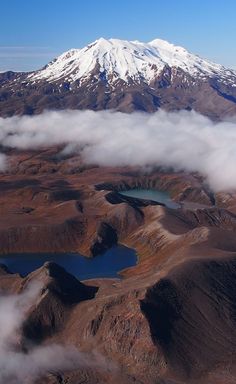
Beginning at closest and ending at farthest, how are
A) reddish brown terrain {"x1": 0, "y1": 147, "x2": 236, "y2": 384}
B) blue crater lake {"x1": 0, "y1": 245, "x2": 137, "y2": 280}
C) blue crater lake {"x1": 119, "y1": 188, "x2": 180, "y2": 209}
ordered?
1. reddish brown terrain {"x1": 0, "y1": 147, "x2": 236, "y2": 384}
2. blue crater lake {"x1": 0, "y1": 245, "x2": 137, "y2": 280}
3. blue crater lake {"x1": 119, "y1": 188, "x2": 180, "y2": 209}

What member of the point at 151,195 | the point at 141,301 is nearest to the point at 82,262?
the point at 141,301

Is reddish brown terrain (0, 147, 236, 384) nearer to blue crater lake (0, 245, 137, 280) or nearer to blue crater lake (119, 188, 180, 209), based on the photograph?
blue crater lake (0, 245, 137, 280)

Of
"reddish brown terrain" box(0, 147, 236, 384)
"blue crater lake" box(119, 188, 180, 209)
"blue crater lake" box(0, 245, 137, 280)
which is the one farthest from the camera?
"blue crater lake" box(119, 188, 180, 209)

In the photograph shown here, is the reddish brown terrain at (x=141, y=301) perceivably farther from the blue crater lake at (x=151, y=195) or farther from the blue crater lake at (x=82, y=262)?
the blue crater lake at (x=151, y=195)

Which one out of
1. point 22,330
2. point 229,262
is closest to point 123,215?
point 229,262

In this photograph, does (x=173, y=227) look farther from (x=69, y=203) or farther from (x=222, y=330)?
(x=222, y=330)

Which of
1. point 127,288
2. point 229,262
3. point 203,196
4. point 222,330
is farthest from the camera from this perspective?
point 203,196

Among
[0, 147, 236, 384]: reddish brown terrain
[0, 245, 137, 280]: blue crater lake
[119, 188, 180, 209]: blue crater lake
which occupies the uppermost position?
[0, 147, 236, 384]: reddish brown terrain

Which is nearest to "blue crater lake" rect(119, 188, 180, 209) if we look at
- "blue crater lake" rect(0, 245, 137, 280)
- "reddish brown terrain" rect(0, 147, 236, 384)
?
"reddish brown terrain" rect(0, 147, 236, 384)
